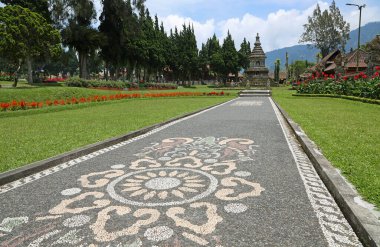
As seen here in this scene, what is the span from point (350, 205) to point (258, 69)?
8052 cm

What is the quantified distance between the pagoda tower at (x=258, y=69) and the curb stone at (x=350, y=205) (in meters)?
75.4

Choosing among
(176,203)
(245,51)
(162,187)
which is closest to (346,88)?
(162,187)

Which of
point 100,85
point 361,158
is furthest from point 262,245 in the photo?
point 100,85

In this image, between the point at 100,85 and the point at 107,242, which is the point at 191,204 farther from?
the point at 100,85

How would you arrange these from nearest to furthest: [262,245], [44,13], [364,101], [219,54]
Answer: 1. [262,245]
2. [364,101]
3. [44,13]
4. [219,54]

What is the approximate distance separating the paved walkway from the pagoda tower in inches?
2954

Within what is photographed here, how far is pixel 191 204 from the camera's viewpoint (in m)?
3.75

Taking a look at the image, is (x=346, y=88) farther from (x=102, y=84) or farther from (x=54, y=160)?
(x=54, y=160)

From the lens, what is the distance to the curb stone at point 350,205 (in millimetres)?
2760

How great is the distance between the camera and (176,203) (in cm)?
378

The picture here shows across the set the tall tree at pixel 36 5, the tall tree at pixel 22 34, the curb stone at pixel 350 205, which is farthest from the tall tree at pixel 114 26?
the curb stone at pixel 350 205

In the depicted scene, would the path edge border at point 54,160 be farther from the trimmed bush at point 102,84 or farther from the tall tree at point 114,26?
the tall tree at point 114,26

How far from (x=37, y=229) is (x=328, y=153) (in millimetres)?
5112

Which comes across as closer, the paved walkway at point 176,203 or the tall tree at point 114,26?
the paved walkway at point 176,203
